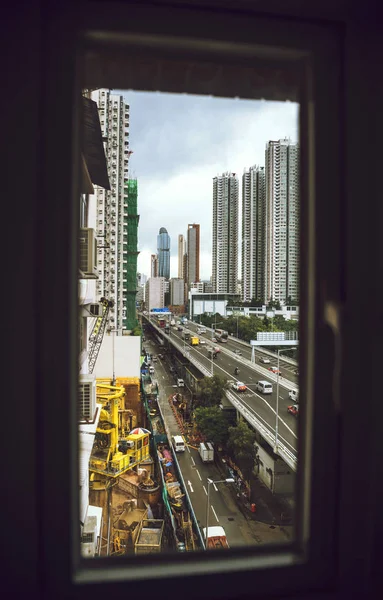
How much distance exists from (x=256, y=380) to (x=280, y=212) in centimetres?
993

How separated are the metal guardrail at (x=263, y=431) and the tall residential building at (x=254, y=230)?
1120cm

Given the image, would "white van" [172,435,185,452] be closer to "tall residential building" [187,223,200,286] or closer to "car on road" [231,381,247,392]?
"car on road" [231,381,247,392]

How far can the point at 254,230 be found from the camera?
20156 mm

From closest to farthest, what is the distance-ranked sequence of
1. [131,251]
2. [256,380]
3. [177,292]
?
[256,380]
[131,251]
[177,292]

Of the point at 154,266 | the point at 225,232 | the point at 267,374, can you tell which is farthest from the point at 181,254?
the point at 267,374

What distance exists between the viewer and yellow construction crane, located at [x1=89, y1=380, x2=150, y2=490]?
6.96 metres

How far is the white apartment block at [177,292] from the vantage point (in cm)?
4056

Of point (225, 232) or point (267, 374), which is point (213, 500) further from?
point (225, 232)

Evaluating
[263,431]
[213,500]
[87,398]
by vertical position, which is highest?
[87,398]
